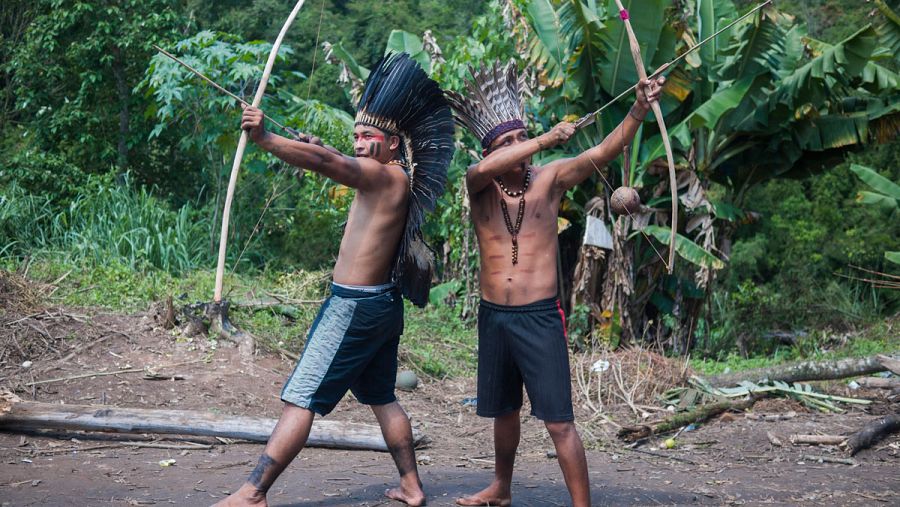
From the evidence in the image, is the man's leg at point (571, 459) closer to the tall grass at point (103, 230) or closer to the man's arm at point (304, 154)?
the man's arm at point (304, 154)

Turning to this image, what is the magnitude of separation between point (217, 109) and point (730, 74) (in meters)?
5.77

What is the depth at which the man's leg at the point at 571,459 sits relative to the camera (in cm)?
395

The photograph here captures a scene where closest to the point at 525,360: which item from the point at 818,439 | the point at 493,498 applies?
the point at 493,498

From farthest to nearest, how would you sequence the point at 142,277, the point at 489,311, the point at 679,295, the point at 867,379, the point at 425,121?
the point at 679,295
the point at 142,277
the point at 867,379
the point at 425,121
the point at 489,311

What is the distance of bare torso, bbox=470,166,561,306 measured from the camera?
13.6 ft

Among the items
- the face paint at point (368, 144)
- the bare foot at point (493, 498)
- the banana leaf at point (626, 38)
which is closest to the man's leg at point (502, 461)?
the bare foot at point (493, 498)

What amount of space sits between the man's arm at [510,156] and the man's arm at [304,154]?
1.74 feet

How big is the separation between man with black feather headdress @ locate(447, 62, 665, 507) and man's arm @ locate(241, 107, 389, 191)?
0.56m

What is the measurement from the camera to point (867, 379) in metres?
7.43

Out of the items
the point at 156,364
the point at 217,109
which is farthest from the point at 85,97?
the point at 156,364

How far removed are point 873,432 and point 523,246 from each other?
3.28 metres

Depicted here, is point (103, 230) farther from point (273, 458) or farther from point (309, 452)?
point (273, 458)

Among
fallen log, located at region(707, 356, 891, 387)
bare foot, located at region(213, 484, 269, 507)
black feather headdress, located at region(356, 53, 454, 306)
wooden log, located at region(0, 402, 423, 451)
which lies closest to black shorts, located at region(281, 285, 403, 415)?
black feather headdress, located at region(356, 53, 454, 306)

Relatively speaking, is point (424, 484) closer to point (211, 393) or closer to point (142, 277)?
point (211, 393)
